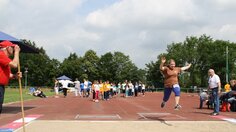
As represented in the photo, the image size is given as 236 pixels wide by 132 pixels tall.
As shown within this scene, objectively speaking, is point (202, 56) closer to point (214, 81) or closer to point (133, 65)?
point (133, 65)

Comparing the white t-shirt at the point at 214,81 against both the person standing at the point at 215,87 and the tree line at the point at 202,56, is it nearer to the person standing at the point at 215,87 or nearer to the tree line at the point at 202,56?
the person standing at the point at 215,87

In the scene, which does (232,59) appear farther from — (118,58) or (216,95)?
(216,95)

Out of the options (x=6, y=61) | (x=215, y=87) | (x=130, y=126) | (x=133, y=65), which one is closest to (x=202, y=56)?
(x=133, y=65)

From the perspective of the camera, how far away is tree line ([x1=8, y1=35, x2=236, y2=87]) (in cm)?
9438

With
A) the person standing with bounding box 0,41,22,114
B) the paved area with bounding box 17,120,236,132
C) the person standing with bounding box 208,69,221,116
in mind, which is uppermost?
the person standing with bounding box 0,41,22,114

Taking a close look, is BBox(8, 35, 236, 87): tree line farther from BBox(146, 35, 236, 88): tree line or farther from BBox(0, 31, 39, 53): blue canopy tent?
BBox(0, 31, 39, 53): blue canopy tent

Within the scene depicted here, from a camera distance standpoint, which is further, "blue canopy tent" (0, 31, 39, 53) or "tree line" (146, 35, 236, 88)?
"tree line" (146, 35, 236, 88)

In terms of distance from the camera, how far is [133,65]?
15288 cm

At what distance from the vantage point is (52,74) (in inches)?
4793

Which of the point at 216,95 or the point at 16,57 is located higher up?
the point at 16,57

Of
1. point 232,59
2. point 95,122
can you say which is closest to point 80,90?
point 95,122

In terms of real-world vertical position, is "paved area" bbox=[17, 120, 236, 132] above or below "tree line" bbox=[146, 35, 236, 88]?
below

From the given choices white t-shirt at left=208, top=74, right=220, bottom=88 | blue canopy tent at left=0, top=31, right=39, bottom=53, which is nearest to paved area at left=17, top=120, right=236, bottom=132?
white t-shirt at left=208, top=74, right=220, bottom=88

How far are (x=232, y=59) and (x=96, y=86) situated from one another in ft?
217
